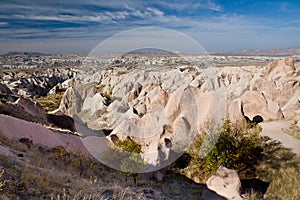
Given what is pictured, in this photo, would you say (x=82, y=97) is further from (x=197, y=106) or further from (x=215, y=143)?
(x=215, y=143)

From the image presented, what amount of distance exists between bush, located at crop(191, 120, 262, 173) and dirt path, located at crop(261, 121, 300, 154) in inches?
68.3

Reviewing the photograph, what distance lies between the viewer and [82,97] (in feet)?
105

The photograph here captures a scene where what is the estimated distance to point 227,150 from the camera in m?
13.0

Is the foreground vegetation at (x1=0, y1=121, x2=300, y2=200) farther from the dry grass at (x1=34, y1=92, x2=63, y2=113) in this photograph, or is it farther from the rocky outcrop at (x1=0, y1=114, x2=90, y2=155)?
the dry grass at (x1=34, y1=92, x2=63, y2=113)

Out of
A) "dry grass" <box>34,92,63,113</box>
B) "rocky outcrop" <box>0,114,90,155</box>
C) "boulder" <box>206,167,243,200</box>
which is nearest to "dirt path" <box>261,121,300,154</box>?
"boulder" <box>206,167,243,200</box>

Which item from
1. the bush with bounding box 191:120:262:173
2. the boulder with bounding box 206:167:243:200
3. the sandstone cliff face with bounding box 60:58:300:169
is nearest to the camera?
the boulder with bounding box 206:167:243:200

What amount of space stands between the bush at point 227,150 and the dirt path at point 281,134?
1.74 m

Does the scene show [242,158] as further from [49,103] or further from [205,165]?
[49,103]

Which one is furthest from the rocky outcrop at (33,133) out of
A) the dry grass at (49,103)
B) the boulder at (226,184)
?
the dry grass at (49,103)

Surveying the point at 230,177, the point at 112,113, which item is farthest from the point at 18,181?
the point at 112,113

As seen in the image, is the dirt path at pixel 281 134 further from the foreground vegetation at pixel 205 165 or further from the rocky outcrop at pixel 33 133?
the rocky outcrop at pixel 33 133

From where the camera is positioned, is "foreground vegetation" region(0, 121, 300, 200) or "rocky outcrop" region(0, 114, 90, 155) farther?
"rocky outcrop" region(0, 114, 90, 155)

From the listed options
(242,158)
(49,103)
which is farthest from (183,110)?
(49,103)

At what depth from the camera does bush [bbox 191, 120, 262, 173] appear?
12.8 meters
